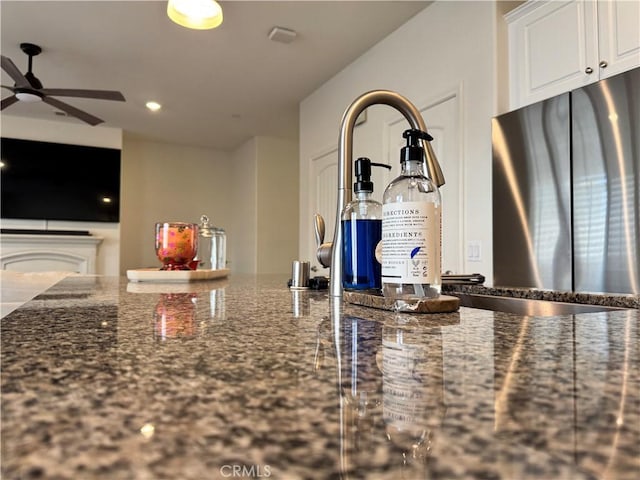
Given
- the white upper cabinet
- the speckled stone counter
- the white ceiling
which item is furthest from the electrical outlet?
the speckled stone counter

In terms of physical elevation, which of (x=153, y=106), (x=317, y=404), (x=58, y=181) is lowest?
(x=317, y=404)

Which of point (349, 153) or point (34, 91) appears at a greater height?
point (34, 91)

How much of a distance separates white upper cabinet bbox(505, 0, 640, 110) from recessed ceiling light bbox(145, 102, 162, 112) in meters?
3.18

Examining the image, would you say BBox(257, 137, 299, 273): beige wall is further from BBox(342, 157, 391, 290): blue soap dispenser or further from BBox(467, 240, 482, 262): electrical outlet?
BBox(342, 157, 391, 290): blue soap dispenser

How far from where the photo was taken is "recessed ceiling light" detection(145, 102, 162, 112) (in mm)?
4182

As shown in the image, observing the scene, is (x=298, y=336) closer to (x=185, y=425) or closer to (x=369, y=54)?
(x=185, y=425)

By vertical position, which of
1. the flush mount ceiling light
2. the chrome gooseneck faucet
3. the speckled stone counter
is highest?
the flush mount ceiling light

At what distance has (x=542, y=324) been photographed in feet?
1.60

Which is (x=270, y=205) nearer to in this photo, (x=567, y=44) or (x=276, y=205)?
(x=276, y=205)

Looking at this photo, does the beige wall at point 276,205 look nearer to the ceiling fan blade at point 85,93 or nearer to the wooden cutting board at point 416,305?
the ceiling fan blade at point 85,93

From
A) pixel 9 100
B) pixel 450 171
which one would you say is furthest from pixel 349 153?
pixel 9 100

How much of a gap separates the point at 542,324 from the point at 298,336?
0.27m

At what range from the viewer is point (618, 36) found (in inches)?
69.5

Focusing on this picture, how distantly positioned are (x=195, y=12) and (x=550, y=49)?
1.73 metres
